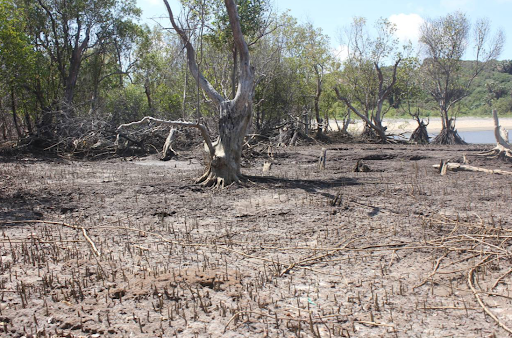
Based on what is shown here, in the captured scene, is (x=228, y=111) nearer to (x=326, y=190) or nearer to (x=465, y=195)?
(x=326, y=190)

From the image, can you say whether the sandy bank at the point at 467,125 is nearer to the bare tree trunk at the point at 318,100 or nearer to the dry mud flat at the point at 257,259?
the bare tree trunk at the point at 318,100

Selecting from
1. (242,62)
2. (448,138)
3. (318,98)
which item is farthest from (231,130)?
(448,138)

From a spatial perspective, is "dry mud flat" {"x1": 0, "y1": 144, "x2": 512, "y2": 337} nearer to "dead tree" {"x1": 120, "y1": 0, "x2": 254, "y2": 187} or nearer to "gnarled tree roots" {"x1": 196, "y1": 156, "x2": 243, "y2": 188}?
"gnarled tree roots" {"x1": 196, "y1": 156, "x2": 243, "y2": 188}

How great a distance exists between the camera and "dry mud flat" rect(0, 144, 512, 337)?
3.81 meters

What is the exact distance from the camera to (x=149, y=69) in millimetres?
26078

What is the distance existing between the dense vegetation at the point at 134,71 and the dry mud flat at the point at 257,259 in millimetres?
7002

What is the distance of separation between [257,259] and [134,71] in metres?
22.9

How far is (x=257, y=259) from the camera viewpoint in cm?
538

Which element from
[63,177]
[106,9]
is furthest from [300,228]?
[106,9]

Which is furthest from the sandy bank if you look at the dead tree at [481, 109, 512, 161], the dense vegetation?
the dead tree at [481, 109, 512, 161]

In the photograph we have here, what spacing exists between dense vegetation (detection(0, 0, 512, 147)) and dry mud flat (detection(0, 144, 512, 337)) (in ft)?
23.0

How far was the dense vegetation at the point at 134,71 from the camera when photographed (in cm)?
1664

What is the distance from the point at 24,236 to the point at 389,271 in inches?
183

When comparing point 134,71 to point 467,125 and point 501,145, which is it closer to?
point 501,145
